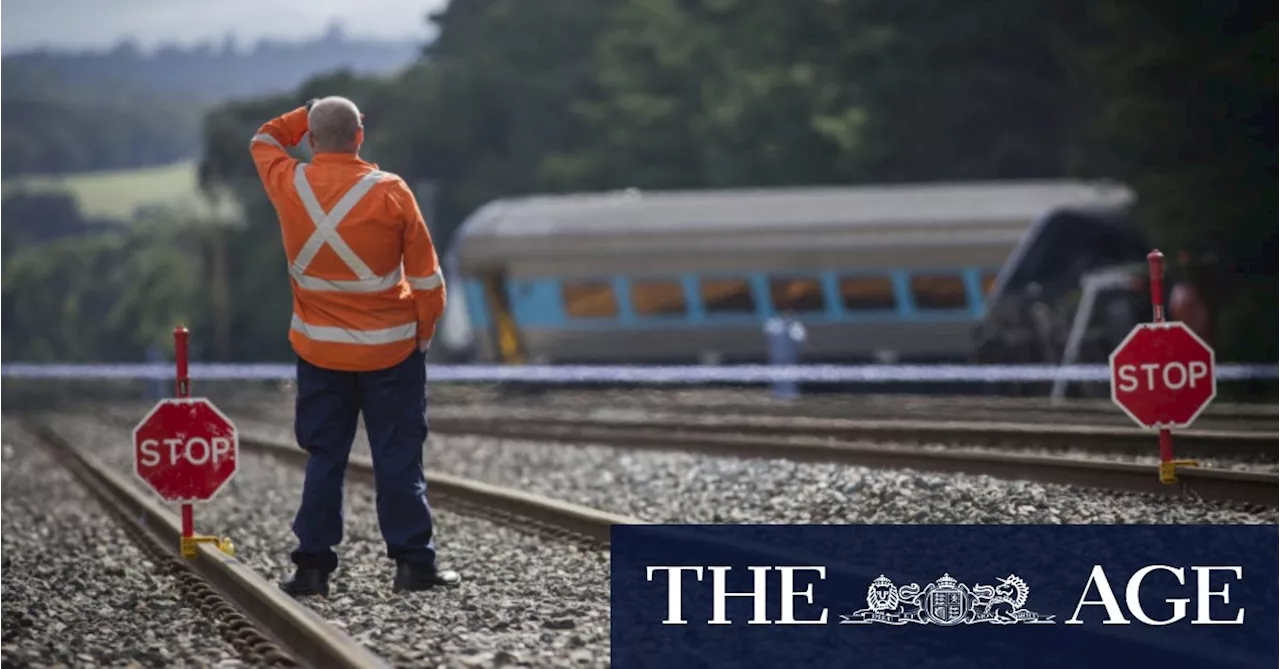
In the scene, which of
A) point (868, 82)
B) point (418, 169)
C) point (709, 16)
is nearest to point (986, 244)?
point (868, 82)

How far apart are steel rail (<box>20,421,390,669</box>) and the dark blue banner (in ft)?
2.39

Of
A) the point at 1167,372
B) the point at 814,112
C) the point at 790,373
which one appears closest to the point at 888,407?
the point at 790,373

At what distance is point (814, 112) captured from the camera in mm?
48312

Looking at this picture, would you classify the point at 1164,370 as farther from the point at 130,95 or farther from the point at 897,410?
the point at 130,95

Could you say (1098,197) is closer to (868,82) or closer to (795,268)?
(795,268)

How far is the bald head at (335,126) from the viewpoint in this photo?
693cm

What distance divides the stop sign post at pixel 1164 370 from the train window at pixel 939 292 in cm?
1880

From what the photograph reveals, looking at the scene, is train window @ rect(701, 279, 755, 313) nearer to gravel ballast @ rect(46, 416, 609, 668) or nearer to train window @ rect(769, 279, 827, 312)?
train window @ rect(769, 279, 827, 312)

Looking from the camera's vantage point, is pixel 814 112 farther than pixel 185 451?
Yes

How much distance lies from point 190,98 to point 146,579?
68823 mm

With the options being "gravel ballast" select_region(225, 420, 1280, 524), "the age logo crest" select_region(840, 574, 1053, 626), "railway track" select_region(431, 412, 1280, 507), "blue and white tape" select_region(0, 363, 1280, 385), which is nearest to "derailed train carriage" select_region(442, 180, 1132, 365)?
"blue and white tape" select_region(0, 363, 1280, 385)

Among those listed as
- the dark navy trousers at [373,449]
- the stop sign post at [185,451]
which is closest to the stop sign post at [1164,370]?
the dark navy trousers at [373,449]

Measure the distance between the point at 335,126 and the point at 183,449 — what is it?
5.89 feet

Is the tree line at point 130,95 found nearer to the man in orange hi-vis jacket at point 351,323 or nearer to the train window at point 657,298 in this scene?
the train window at point 657,298
